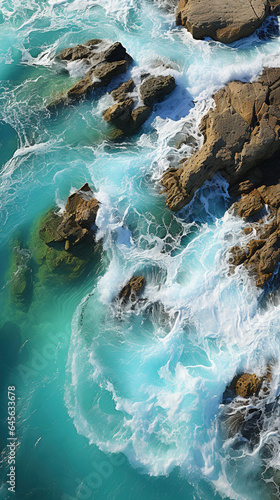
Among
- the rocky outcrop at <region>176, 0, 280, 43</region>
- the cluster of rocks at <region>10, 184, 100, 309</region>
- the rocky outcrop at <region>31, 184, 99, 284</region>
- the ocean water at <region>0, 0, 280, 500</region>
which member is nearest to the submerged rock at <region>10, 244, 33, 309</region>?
the cluster of rocks at <region>10, 184, 100, 309</region>

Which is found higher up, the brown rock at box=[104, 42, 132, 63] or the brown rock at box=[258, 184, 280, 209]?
the brown rock at box=[104, 42, 132, 63]

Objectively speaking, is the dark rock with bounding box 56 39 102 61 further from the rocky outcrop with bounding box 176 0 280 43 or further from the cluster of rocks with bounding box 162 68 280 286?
the cluster of rocks with bounding box 162 68 280 286

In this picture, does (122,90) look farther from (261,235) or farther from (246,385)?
(246,385)

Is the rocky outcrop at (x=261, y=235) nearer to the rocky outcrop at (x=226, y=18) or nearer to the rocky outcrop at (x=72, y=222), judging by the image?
the rocky outcrop at (x=72, y=222)

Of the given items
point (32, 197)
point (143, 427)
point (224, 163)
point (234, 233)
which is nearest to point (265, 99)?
point (224, 163)

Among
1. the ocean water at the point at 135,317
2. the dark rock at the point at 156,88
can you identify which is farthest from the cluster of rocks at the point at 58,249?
the dark rock at the point at 156,88

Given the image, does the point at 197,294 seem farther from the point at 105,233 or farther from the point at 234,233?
the point at 105,233
